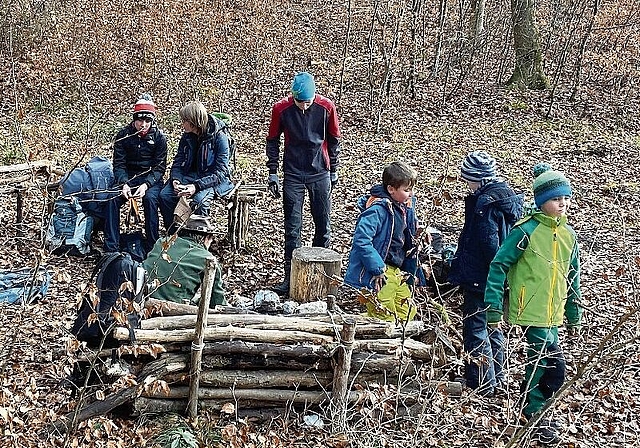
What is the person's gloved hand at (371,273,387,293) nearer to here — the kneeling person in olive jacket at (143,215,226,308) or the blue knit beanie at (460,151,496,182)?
the blue knit beanie at (460,151,496,182)

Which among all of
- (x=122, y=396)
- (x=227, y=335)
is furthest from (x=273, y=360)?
(x=122, y=396)

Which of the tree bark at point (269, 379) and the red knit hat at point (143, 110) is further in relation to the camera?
the red knit hat at point (143, 110)

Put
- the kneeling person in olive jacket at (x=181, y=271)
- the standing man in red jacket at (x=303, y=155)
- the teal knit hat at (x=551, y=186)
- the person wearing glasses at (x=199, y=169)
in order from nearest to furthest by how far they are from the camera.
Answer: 1. the teal knit hat at (x=551, y=186)
2. the kneeling person in olive jacket at (x=181, y=271)
3. the standing man in red jacket at (x=303, y=155)
4. the person wearing glasses at (x=199, y=169)

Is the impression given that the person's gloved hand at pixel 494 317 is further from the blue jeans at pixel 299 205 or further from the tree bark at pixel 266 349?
the blue jeans at pixel 299 205

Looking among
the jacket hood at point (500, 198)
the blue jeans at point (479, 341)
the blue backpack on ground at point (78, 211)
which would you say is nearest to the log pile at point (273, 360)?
the blue jeans at point (479, 341)

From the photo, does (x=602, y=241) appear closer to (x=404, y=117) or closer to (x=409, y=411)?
(x=409, y=411)

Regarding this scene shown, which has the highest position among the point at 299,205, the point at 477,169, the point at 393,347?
the point at 477,169

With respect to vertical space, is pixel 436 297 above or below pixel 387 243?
below

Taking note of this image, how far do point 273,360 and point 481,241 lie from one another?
5.40 feet

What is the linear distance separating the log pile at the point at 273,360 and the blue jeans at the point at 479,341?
294 mm

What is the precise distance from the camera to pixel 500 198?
5.14 meters

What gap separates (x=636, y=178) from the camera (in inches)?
439

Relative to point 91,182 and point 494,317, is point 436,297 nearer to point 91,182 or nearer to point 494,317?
point 494,317

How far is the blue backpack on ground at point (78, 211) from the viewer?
7648 mm
